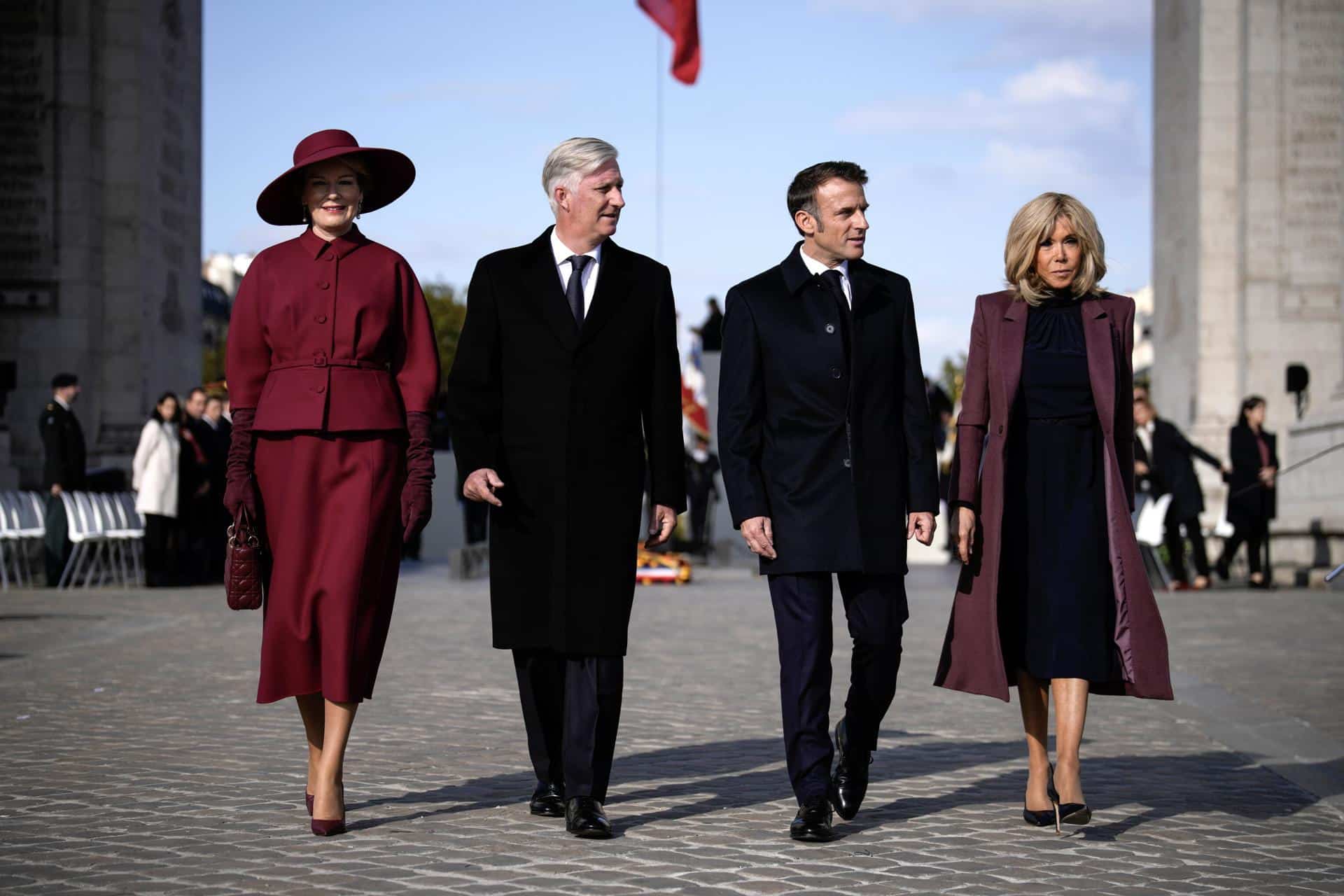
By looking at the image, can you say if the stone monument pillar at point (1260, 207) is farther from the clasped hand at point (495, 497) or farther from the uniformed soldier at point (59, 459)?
the clasped hand at point (495, 497)

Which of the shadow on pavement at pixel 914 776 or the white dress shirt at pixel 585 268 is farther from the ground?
the white dress shirt at pixel 585 268

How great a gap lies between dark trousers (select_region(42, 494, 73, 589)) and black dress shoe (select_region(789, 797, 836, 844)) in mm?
15755

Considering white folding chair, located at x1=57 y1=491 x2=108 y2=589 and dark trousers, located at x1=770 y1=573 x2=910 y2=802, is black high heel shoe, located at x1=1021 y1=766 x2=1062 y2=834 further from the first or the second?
white folding chair, located at x1=57 y1=491 x2=108 y2=589

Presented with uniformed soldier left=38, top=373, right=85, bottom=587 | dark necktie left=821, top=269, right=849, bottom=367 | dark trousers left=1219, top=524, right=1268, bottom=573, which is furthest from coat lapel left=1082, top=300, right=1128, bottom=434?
A: uniformed soldier left=38, top=373, right=85, bottom=587

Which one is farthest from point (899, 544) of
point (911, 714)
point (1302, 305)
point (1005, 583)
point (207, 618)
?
point (1302, 305)

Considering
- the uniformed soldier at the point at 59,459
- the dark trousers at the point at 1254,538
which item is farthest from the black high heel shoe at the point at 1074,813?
the uniformed soldier at the point at 59,459

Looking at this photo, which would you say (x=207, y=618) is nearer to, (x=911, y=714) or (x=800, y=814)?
(x=911, y=714)

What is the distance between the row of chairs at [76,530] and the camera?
2038 centimetres

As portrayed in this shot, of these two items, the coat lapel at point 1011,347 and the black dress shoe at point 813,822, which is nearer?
the black dress shoe at point 813,822

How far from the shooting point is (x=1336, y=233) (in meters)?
29.4

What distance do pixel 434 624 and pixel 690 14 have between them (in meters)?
23.8

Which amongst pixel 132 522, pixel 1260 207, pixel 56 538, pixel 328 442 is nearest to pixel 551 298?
pixel 328 442

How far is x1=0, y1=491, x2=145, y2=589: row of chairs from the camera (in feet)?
66.8

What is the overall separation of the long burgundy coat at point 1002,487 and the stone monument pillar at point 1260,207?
22.4 metres
